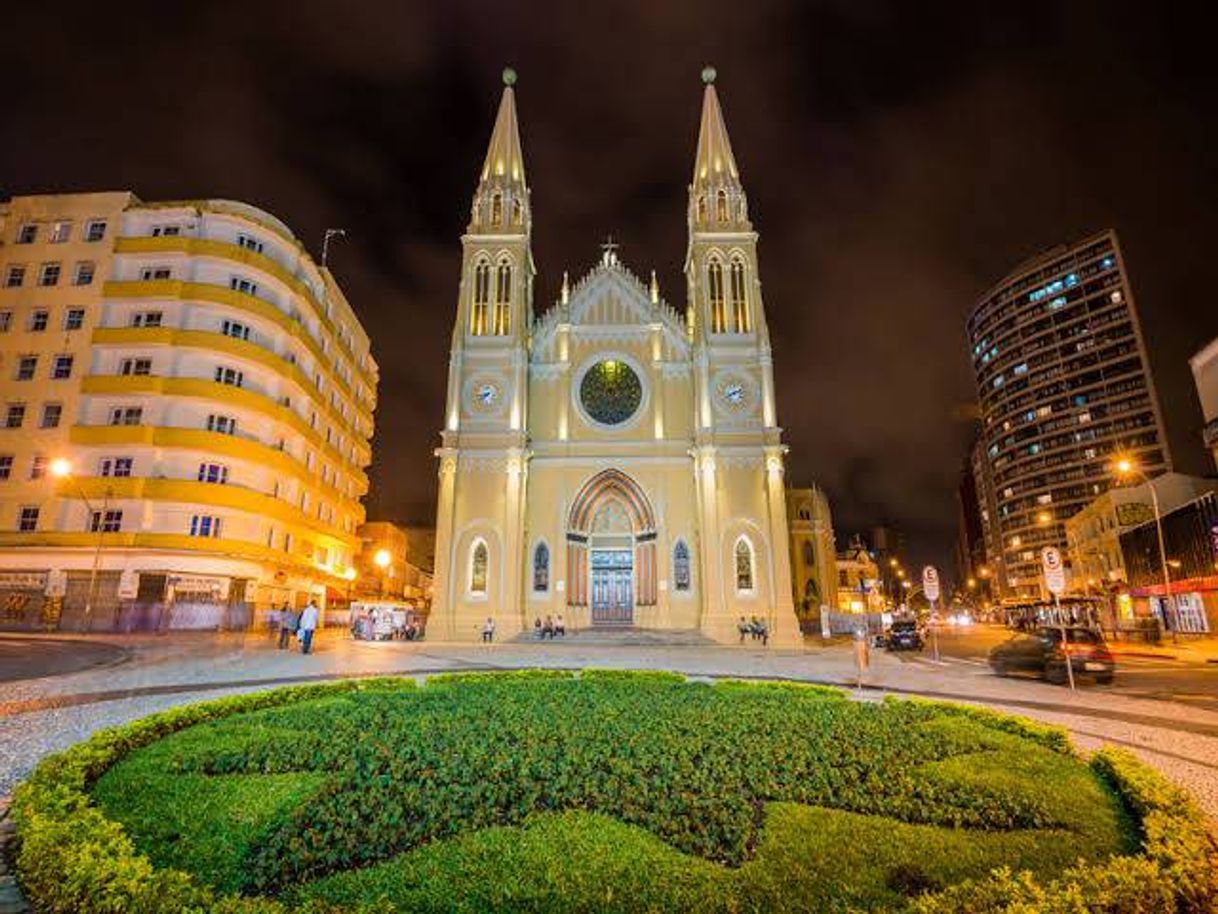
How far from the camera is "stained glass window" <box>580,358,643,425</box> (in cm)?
3759

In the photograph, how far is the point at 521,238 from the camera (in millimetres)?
39469

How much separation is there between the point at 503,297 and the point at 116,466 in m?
22.5

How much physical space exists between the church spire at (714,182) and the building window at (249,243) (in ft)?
88.3

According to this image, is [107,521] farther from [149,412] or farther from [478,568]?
[478,568]

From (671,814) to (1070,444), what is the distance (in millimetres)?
107413

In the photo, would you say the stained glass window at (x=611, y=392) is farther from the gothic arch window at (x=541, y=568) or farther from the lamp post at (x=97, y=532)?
the lamp post at (x=97, y=532)

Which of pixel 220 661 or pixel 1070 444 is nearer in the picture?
pixel 220 661

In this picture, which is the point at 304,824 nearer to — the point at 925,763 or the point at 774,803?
the point at 774,803

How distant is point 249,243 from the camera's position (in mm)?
37125

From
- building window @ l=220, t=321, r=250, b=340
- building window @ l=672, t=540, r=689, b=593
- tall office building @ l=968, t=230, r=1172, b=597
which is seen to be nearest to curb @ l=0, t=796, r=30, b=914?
building window @ l=672, t=540, r=689, b=593

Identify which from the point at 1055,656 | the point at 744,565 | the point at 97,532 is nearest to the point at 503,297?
the point at 744,565

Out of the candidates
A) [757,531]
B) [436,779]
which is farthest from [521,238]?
[436,779]

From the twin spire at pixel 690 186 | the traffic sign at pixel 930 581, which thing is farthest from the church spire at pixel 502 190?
the traffic sign at pixel 930 581

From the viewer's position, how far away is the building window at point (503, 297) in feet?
125
